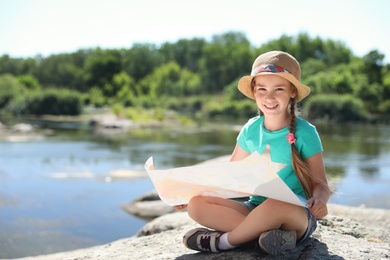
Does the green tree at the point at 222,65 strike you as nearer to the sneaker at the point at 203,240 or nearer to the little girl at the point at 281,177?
the little girl at the point at 281,177

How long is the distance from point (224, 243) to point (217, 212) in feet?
0.58

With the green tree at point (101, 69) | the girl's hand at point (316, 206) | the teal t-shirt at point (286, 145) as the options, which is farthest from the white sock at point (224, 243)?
the green tree at point (101, 69)

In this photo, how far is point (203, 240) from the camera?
9.14 feet

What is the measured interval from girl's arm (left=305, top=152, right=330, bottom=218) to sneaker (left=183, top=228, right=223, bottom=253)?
57cm

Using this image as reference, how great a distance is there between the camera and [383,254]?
9.33ft

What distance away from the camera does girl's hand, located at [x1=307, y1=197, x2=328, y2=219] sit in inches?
101

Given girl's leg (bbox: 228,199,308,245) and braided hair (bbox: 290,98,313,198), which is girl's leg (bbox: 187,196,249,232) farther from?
braided hair (bbox: 290,98,313,198)

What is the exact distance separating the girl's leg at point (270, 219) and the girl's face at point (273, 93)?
54 centimetres

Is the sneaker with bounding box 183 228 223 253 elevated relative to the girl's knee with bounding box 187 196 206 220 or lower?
lower

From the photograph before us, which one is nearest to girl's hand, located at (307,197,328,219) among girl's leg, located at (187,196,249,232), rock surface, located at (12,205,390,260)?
rock surface, located at (12,205,390,260)

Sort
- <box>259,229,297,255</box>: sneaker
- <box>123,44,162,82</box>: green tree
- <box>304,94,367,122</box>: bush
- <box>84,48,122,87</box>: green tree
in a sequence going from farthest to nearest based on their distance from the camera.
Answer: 1. <box>123,44,162,82</box>: green tree
2. <box>84,48,122,87</box>: green tree
3. <box>304,94,367,122</box>: bush
4. <box>259,229,297,255</box>: sneaker

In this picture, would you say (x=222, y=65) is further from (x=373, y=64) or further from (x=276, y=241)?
(x=276, y=241)

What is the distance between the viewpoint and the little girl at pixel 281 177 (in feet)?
8.54

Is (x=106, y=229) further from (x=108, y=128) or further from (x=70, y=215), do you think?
(x=108, y=128)
